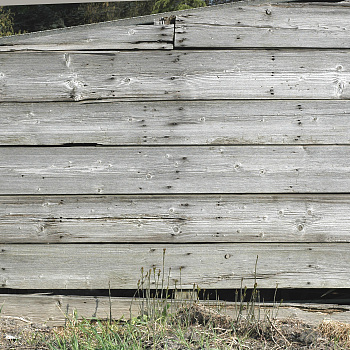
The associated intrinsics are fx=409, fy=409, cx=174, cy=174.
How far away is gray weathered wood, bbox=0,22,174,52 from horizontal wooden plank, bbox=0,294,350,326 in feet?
5.81

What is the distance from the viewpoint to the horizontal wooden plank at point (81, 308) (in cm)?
297

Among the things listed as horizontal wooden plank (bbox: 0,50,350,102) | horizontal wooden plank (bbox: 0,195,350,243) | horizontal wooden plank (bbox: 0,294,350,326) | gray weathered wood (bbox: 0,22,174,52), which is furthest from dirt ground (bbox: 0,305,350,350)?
gray weathered wood (bbox: 0,22,174,52)

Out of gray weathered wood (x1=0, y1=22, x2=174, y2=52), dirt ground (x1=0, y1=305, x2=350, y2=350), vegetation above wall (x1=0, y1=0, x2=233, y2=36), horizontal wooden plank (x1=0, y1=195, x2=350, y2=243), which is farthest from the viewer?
vegetation above wall (x1=0, y1=0, x2=233, y2=36)

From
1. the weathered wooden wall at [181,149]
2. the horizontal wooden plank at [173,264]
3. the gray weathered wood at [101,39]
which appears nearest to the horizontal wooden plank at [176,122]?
the weathered wooden wall at [181,149]

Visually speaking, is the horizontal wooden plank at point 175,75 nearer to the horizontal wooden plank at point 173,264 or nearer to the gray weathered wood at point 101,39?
the gray weathered wood at point 101,39

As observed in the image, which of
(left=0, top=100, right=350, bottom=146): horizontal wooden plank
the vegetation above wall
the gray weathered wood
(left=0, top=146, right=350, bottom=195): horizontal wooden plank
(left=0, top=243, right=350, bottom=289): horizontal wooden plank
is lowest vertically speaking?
(left=0, top=243, right=350, bottom=289): horizontal wooden plank

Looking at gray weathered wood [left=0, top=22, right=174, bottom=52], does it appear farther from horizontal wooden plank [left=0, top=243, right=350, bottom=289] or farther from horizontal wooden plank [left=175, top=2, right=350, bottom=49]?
horizontal wooden plank [left=0, top=243, right=350, bottom=289]

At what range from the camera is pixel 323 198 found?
2893mm

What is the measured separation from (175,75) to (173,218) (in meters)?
1.00

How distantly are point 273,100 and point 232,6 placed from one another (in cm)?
70

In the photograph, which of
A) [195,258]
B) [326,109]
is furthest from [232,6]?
[195,258]

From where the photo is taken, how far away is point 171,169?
9.38 ft

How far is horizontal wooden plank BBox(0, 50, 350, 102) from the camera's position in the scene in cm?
279

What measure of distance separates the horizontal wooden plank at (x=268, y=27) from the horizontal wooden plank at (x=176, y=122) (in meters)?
0.40
